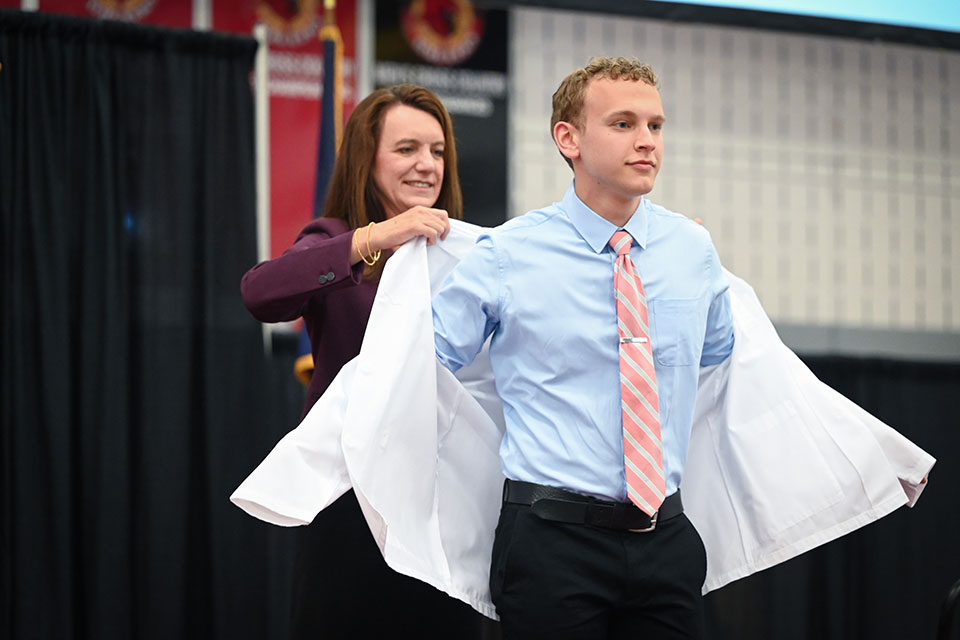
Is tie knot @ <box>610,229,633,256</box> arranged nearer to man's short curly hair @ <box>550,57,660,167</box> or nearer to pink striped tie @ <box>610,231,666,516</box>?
pink striped tie @ <box>610,231,666,516</box>

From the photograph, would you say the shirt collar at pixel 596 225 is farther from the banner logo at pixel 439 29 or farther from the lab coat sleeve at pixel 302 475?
the banner logo at pixel 439 29

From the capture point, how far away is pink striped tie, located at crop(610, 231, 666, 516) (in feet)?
5.67

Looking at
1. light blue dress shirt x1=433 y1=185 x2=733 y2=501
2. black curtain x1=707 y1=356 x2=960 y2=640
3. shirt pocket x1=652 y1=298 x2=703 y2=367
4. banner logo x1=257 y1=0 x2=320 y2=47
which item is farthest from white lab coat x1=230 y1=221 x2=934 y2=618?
banner logo x1=257 y1=0 x2=320 y2=47

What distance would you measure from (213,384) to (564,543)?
2.48 m

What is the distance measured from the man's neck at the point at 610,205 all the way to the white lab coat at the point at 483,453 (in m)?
0.31

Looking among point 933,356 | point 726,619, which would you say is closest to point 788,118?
point 933,356

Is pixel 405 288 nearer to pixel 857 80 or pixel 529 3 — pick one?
pixel 529 3

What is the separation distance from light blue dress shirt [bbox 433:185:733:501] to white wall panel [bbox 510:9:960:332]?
12.6 feet

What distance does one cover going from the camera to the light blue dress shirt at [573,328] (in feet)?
5.84

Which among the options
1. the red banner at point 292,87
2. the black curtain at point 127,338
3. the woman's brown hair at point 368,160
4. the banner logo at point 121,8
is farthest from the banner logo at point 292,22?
the woman's brown hair at point 368,160

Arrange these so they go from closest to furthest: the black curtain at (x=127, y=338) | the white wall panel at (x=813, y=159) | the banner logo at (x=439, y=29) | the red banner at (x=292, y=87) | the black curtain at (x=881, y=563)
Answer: the black curtain at (x=127, y=338) → the red banner at (x=292, y=87) → the black curtain at (x=881, y=563) → the banner logo at (x=439, y=29) → the white wall panel at (x=813, y=159)

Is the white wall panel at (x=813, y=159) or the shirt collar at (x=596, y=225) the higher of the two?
the white wall panel at (x=813, y=159)

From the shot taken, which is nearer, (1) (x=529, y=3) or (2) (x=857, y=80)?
(1) (x=529, y=3)

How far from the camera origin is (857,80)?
606 centimetres
